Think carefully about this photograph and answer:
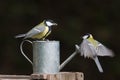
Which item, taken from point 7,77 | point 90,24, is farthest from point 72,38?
point 7,77

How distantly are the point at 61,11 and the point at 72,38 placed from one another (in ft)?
1.08

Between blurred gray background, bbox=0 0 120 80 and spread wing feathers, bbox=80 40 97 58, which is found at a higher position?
blurred gray background, bbox=0 0 120 80

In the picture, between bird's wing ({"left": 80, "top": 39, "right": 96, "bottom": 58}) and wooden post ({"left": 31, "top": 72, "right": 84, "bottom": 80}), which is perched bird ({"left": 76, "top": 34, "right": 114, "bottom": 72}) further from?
wooden post ({"left": 31, "top": 72, "right": 84, "bottom": 80})

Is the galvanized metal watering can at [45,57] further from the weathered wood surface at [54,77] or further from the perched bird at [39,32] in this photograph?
the perched bird at [39,32]

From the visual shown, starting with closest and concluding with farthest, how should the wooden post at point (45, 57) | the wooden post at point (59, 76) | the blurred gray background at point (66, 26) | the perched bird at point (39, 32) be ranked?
the wooden post at point (59, 76) → the wooden post at point (45, 57) → the perched bird at point (39, 32) → the blurred gray background at point (66, 26)

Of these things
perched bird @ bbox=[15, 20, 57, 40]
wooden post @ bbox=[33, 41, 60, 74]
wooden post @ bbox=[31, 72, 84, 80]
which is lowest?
wooden post @ bbox=[31, 72, 84, 80]

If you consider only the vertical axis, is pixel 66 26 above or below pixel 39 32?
above

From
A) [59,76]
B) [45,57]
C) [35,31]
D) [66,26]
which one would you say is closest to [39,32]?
[35,31]

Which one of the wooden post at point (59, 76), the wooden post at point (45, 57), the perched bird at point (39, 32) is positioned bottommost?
the wooden post at point (59, 76)

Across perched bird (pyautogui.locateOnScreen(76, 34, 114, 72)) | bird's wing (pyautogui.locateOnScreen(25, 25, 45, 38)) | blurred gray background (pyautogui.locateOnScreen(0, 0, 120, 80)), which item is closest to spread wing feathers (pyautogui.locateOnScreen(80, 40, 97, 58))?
perched bird (pyautogui.locateOnScreen(76, 34, 114, 72))

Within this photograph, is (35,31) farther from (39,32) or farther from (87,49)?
(87,49)

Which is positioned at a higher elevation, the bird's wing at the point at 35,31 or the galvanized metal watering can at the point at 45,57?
the bird's wing at the point at 35,31

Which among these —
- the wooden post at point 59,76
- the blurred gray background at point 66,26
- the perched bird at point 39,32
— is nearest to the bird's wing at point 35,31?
the perched bird at point 39,32

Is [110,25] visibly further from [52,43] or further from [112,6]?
[52,43]
